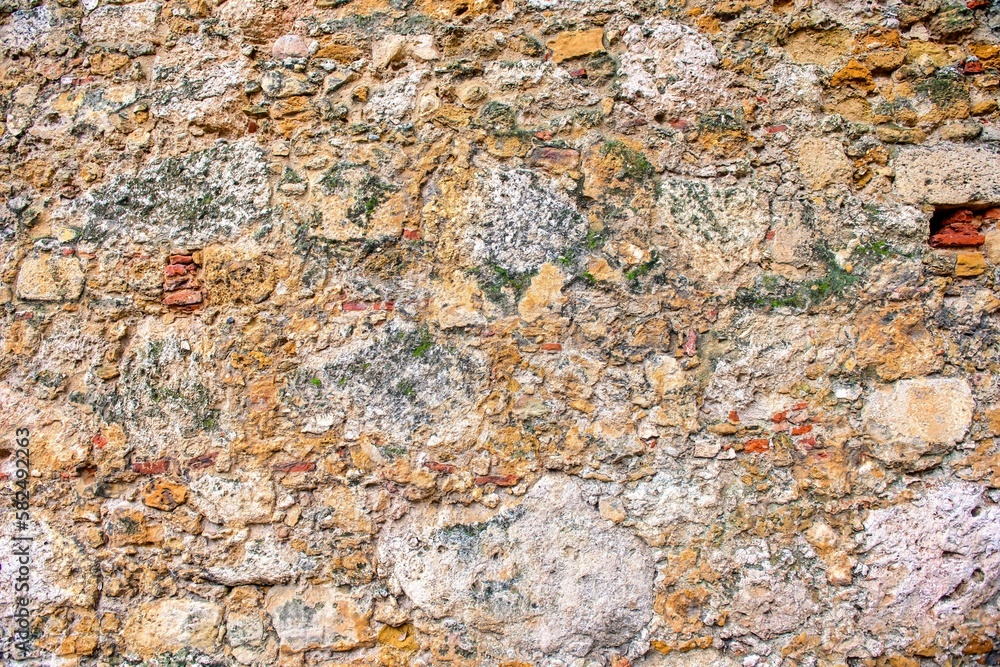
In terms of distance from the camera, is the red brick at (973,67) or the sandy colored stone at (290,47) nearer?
the red brick at (973,67)

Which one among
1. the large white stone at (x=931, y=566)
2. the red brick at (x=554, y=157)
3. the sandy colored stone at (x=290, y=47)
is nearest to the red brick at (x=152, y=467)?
the sandy colored stone at (x=290, y=47)

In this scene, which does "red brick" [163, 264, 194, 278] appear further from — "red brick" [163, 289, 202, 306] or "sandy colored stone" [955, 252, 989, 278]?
"sandy colored stone" [955, 252, 989, 278]

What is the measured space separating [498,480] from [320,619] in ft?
2.27

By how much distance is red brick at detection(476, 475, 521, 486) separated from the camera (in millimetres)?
1985

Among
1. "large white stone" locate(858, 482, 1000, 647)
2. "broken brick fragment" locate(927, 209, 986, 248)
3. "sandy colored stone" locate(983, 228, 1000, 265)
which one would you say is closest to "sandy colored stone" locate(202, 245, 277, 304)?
"large white stone" locate(858, 482, 1000, 647)

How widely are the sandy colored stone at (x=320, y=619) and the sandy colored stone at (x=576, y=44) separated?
1.87 meters

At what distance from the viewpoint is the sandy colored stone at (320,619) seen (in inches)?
77.7

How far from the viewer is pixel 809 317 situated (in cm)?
200

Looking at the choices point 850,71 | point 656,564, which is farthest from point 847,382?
point 850,71

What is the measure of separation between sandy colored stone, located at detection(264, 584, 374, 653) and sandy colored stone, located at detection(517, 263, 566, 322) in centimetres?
103

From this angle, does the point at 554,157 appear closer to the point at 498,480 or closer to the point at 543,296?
the point at 543,296

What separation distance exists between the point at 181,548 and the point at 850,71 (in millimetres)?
2632

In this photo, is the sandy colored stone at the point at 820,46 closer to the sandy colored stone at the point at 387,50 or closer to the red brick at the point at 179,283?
the sandy colored stone at the point at 387,50

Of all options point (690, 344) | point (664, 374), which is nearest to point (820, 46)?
point (690, 344)
